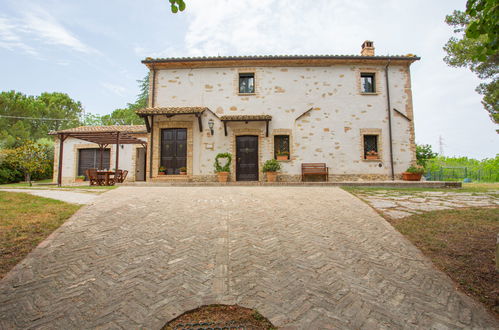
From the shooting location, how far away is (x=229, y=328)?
6.64 ft

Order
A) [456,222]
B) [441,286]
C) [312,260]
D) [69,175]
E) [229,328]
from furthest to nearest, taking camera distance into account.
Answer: [69,175] → [456,222] → [312,260] → [441,286] → [229,328]

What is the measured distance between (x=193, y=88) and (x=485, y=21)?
10560mm

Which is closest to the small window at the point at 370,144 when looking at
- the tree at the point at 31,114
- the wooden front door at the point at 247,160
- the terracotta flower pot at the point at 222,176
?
the wooden front door at the point at 247,160

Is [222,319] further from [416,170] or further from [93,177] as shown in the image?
[416,170]

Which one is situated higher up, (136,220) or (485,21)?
(485,21)

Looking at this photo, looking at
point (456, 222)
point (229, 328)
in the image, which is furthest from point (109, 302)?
point (456, 222)

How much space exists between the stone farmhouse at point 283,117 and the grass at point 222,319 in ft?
29.2

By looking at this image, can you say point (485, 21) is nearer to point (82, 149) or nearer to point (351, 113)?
point (351, 113)

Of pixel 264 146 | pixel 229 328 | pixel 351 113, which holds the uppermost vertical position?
pixel 351 113

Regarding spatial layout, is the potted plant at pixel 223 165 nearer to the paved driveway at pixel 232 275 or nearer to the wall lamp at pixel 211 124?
the wall lamp at pixel 211 124

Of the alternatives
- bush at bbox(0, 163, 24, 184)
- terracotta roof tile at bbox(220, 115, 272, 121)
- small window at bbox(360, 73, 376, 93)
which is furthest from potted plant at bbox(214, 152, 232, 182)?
bush at bbox(0, 163, 24, 184)

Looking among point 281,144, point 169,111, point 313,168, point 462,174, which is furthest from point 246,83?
point 462,174

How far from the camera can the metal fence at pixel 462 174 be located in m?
15.7

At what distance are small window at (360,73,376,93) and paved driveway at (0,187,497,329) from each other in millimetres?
9215
